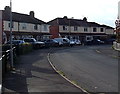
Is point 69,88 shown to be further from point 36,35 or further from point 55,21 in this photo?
point 55,21

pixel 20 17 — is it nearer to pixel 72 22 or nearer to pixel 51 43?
pixel 51 43

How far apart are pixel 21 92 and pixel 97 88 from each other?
2.77 meters

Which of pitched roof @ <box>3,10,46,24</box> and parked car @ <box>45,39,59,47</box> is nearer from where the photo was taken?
parked car @ <box>45,39,59,47</box>

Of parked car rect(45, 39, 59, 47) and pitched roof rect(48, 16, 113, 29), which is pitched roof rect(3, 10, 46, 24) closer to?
parked car rect(45, 39, 59, 47)

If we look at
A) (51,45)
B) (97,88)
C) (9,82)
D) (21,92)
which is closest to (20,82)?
(9,82)

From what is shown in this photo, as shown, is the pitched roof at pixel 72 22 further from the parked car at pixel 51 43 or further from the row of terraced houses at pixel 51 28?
the parked car at pixel 51 43

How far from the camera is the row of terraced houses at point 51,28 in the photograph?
204 feet

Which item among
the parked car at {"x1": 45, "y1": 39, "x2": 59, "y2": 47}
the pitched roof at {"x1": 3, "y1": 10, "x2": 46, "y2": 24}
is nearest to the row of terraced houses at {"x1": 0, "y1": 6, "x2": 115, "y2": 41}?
the pitched roof at {"x1": 3, "y1": 10, "x2": 46, "y2": 24}

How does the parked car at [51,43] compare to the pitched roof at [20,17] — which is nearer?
the parked car at [51,43]

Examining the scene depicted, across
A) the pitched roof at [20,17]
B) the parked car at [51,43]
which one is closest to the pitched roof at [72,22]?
the pitched roof at [20,17]

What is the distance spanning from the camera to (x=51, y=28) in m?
84.5

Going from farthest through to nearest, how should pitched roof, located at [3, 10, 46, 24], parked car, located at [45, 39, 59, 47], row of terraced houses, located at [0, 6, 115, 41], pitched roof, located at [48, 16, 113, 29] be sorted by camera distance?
1. pitched roof, located at [48, 16, 113, 29]
2. row of terraced houses, located at [0, 6, 115, 41]
3. pitched roof, located at [3, 10, 46, 24]
4. parked car, located at [45, 39, 59, 47]

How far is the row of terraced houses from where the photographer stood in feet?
204

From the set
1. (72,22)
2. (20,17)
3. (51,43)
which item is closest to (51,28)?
(72,22)
